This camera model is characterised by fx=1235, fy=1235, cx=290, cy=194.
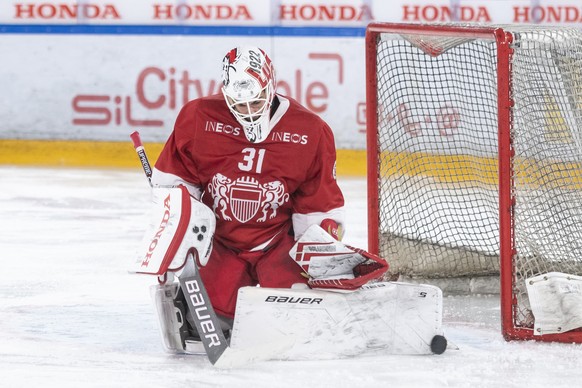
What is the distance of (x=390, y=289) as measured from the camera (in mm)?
2840

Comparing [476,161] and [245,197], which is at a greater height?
[245,197]

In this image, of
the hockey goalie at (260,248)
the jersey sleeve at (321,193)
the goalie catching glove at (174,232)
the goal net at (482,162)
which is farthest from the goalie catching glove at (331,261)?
the goal net at (482,162)

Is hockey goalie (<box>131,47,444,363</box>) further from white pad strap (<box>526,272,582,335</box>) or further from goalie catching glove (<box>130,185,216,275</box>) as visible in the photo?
white pad strap (<box>526,272,582,335</box>)

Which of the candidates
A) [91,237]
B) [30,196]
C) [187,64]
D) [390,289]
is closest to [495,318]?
[390,289]

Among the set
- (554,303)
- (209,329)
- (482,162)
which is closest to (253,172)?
(209,329)

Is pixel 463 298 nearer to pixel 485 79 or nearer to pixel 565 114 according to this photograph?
pixel 565 114

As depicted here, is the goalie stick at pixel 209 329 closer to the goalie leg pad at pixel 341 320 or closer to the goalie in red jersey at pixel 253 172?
the goalie leg pad at pixel 341 320

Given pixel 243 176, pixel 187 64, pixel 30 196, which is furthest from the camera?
pixel 187 64

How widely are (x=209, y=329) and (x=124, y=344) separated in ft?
1.03

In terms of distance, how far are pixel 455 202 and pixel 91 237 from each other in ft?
4.59

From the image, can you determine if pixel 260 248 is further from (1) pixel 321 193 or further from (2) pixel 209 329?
(2) pixel 209 329

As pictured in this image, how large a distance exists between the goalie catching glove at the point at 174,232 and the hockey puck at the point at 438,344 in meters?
0.56

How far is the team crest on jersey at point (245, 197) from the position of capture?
2.94 m

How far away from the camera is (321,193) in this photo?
293 cm
